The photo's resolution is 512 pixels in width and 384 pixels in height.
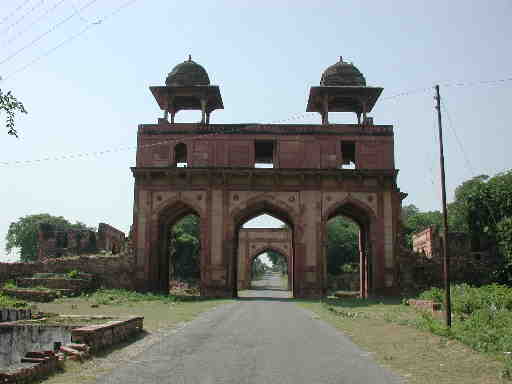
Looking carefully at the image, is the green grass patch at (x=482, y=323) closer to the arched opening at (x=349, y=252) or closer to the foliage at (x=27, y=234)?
the arched opening at (x=349, y=252)

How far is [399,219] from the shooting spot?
95.7 ft

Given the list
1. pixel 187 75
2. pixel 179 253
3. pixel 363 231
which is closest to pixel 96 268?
pixel 187 75

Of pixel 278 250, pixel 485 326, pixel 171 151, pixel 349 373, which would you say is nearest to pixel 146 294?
pixel 171 151

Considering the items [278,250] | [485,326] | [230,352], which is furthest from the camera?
[278,250]

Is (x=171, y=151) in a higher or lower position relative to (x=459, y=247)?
higher

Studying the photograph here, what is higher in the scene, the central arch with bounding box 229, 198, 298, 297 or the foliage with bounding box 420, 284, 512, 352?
the central arch with bounding box 229, 198, 298, 297

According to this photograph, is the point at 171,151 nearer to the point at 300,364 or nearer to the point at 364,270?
the point at 364,270

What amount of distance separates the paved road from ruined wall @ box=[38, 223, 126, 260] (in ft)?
89.9

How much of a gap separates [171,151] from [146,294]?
7.90 metres

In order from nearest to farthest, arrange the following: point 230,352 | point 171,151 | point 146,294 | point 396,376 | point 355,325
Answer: point 396,376 < point 230,352 < point 355,325 < point 146,294 < point 171,151

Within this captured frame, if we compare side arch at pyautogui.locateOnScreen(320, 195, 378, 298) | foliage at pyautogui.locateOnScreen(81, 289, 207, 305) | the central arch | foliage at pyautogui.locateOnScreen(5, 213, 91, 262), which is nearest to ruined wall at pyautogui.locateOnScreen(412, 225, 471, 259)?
side arch at pyautogui.locateOnScreen(320, 195, 378, 298)

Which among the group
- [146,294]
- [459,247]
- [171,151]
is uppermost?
[171,151]

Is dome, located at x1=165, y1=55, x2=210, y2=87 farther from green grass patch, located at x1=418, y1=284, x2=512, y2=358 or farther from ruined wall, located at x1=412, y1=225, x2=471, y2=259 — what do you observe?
green grass patch, located at x1=418, y1=284, x2=512, y2=358

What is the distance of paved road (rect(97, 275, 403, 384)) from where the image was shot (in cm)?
716
